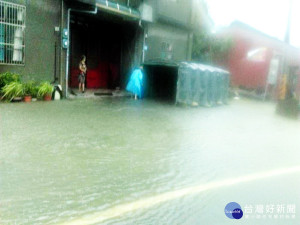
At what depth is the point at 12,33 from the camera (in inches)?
492

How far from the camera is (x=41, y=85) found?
1316 cm

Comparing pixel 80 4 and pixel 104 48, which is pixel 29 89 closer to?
pixel 80 4

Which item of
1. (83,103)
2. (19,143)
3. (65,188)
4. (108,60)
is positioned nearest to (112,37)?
(108,60)

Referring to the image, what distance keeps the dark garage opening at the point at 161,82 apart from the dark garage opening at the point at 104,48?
1514 mm

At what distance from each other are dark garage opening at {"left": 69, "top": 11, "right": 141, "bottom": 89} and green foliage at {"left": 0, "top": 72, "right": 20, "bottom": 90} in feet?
16.7

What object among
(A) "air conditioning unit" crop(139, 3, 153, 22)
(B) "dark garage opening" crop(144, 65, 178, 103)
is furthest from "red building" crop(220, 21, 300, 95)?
(A) "air conditioning unit" crop(139, 3, 153, 22)

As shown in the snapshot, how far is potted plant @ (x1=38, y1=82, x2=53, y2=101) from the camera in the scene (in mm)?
12870

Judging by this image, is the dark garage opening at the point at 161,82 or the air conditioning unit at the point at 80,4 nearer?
the air conditioning unit at the point at 80,4

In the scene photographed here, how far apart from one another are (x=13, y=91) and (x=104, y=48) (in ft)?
26.3

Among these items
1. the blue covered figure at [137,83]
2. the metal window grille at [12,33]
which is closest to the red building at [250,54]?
the blue covered figure at [137,83]

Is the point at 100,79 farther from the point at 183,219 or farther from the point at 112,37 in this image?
the point at 183,219

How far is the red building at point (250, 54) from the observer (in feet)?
87.9

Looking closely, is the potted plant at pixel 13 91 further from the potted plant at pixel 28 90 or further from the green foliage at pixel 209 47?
the green foliage at pixel 209 47

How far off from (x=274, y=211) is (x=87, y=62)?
51.0 ft
